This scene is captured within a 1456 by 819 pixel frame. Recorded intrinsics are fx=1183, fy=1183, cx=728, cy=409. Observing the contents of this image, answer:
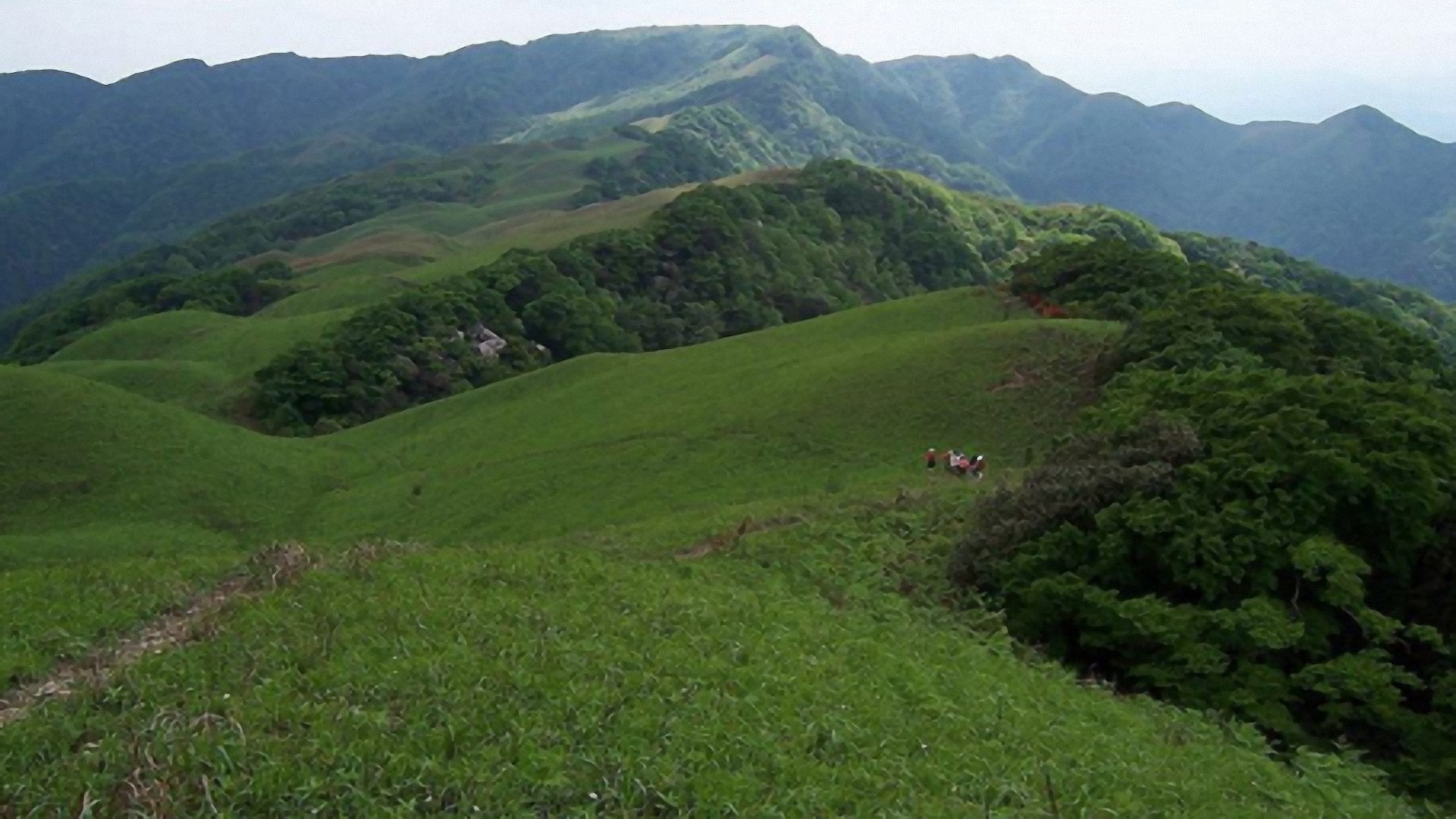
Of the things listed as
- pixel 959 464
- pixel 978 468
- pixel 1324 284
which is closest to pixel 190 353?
pixel 959 464

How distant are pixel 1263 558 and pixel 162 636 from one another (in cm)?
1679

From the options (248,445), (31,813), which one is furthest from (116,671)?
(248,445)

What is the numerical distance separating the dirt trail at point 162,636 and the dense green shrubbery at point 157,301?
92.9 m

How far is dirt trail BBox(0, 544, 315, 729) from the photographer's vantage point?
12016 millimetres

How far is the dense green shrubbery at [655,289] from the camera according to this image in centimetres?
7081

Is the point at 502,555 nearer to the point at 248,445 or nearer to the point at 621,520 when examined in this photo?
the point at 621,520

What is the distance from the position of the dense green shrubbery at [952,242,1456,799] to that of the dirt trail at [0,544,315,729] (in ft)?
38.8

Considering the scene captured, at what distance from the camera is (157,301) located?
112625 mm

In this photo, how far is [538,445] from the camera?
43688 mm

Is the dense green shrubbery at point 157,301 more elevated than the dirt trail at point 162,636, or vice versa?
the dirt trail at point 162,636

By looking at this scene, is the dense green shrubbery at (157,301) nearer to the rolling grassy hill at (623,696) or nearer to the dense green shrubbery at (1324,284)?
the rolling grassy hill at (623,696)

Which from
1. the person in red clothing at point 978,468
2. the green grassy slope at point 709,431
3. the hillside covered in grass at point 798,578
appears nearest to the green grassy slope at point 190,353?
the hillside covered in grass at point 798,578

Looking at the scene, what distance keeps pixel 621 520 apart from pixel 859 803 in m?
23.6

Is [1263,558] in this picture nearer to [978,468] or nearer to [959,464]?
[978,468]
